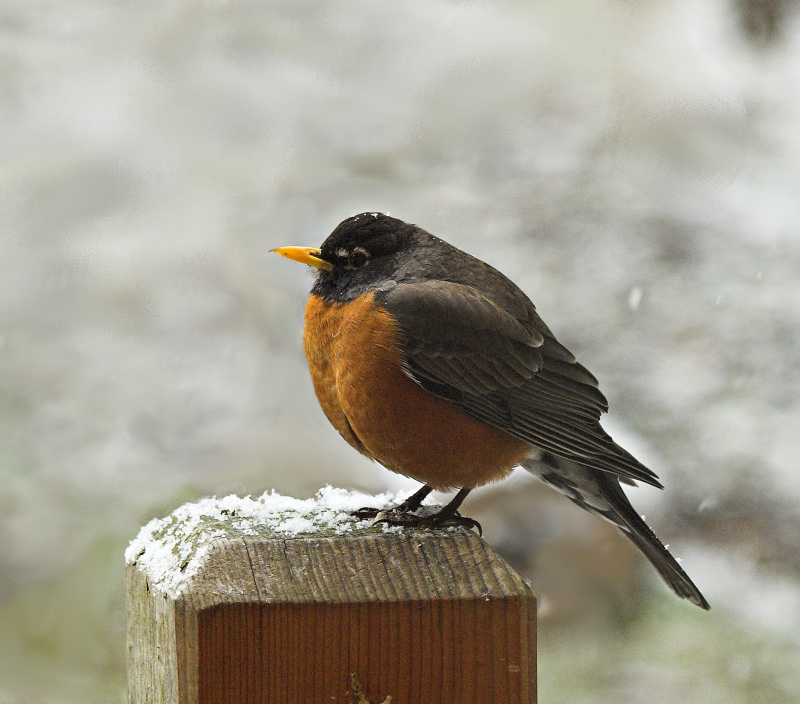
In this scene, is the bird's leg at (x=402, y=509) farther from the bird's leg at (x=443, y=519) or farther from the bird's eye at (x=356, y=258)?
→ the bird's eye at (x=356, y=258)

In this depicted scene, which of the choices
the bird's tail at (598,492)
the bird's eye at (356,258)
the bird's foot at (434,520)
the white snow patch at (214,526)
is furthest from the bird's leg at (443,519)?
the bird's eye at (356,258)

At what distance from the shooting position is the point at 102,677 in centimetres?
381

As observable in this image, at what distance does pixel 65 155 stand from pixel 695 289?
10.5 feet

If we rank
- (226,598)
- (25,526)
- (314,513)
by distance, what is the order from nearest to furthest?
(226,598) → (314,513) → (25,526)

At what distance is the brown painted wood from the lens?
138cm

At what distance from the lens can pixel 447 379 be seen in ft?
8.84

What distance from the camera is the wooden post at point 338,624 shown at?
1.38 metres

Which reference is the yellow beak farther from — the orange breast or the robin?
the orange breast

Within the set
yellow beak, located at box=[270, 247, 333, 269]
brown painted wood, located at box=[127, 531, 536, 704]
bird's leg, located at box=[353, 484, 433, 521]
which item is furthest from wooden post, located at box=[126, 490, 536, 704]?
yellow beak, located at box=[270, 247, 333, 269]

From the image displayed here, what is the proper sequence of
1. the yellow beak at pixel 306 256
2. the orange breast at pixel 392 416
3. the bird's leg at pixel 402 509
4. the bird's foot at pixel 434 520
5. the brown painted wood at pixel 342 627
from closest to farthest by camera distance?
the brown painted wood at pixel 342 627, the bird's leg at pixel 402 509, the bird's foot at pixel 434 520, the orange breast at pixel 392 416, the yellow beak at pixel 306 256

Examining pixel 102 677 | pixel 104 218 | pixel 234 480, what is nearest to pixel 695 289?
pixel 234 480

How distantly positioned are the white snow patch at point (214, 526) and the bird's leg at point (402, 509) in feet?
0.09

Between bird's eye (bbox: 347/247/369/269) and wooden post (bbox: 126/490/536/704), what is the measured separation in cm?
151

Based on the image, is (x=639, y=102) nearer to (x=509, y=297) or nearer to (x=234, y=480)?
(x=509, y=297)
